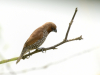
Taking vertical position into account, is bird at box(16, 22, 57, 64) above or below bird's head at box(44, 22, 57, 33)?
below

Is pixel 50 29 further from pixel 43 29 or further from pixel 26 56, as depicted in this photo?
pixel 26 56

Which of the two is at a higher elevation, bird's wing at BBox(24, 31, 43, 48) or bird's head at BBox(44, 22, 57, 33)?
bird's head at BBox(44, 22, 57, 33)

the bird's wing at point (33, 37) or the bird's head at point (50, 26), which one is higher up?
the bird's head at point (50, 26)

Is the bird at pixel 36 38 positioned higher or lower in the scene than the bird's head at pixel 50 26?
lower

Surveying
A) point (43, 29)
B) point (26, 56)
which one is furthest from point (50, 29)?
point (26, 56)
